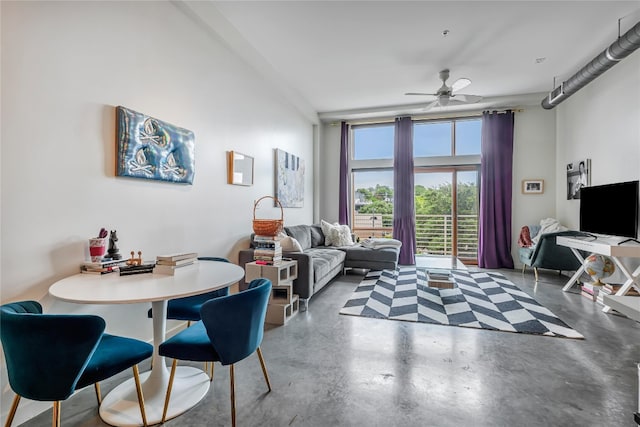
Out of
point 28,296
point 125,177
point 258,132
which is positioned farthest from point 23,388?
point 258,132

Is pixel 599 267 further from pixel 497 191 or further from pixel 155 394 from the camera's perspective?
pixel 155 394

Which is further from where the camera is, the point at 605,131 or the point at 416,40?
the point at 605,131

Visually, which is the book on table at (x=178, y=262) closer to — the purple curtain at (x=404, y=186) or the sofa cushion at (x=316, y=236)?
the sofa cushion at (x=316, y=236)

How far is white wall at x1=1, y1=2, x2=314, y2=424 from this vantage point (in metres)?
1.58

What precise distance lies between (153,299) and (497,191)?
Answer: 597 centimetres

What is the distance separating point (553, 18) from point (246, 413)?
4.53 meters

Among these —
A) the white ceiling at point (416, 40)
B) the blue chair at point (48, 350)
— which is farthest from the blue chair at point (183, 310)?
the white ceiling at point (416, 40)

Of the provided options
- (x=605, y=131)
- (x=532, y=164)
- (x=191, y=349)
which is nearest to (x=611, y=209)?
(x=605, y=131)

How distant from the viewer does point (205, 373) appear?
6.73 ft

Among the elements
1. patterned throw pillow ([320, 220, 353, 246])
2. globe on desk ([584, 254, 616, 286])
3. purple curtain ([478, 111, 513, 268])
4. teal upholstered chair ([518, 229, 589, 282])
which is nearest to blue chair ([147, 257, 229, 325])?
patterned throw pillow ([320, 220, 353, 246])

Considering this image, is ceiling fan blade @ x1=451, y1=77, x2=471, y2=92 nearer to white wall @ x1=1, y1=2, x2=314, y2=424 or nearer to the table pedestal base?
white wall @ x1=1, y1=2, x2=314, y2=424

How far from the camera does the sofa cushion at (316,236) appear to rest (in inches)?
210

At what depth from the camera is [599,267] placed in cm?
368

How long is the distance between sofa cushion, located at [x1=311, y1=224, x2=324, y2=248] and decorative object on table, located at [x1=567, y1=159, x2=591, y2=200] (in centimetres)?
422
